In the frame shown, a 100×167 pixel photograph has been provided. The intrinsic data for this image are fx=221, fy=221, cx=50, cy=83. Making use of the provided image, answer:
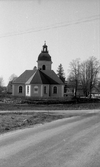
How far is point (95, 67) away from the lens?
69438 millimetres

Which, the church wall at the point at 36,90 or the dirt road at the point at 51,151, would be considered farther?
the church wall at the point at 36,90

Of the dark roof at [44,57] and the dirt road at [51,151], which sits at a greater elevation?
the dark roof at [44,57]

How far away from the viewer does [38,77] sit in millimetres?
51531

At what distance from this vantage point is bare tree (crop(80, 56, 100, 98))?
6900 centimetres

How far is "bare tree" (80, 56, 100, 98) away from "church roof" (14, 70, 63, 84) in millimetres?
17763

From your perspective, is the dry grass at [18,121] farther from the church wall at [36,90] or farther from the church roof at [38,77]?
the church roof at [38,77]

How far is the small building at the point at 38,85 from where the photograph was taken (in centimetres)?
5047

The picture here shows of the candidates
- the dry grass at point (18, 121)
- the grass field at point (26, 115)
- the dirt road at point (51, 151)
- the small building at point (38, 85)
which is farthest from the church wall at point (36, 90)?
the dirt road at point (51, 151)

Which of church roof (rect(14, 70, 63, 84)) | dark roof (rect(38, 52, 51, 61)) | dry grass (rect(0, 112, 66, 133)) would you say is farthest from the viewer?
dark roof (rect(38, 52, 51, 61))

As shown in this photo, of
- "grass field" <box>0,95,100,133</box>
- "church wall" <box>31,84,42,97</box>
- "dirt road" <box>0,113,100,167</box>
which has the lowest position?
"dirt road" <box>0,113,100,167</box>

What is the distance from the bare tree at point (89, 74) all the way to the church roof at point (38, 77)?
1776 cm

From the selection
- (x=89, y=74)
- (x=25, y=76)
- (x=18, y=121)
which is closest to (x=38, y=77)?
(x=25, y=76)

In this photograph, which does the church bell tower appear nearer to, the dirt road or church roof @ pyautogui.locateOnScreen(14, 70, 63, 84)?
church roof @ pyautogui.locateOnScreen(14, 70, 63, 84)

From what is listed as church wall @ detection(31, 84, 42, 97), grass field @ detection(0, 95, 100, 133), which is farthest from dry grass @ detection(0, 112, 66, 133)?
church wall @ detection(31, 84, 42, 97)
